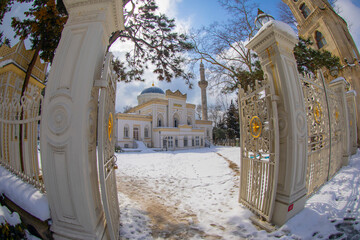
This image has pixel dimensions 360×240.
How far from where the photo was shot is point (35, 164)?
7.66 ft

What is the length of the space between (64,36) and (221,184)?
5.15m

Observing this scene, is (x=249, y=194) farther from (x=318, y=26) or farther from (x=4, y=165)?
(x=318, y=26)

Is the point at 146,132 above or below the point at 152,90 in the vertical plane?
below

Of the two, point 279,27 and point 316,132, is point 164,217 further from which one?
point 279,27

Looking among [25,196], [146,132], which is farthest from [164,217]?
[146,132]

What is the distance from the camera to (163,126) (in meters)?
A: 25.5

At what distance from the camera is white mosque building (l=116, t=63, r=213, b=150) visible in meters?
22.2

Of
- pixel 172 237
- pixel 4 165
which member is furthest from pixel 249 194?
pixel 4 165

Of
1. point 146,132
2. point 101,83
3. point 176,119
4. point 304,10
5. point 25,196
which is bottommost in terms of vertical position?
point 25,196

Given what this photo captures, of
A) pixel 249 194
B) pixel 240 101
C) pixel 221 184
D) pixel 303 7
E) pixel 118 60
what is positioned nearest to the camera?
pixel 249 194

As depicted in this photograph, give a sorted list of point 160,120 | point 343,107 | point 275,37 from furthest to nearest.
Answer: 1. point 160,120
2. point 343,107
3. point 275,37

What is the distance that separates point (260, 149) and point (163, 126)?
22.9 m

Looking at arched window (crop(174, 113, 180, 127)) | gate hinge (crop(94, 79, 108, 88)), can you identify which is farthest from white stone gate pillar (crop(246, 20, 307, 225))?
arched window (crop(174, 113, 180, 127))

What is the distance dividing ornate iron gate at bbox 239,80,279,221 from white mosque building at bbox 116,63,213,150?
Answer: 18834mm
